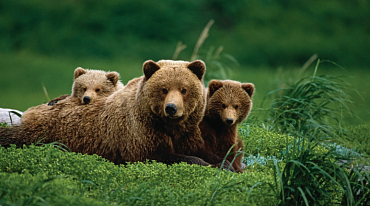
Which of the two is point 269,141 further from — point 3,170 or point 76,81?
point 3,170

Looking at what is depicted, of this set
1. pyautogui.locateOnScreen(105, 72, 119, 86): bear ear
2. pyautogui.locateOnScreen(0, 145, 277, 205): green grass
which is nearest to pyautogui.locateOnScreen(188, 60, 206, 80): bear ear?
pyautogui.locateOnScreen(0, 145, 277, 205): green grass

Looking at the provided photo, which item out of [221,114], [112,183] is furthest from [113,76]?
[112,183]

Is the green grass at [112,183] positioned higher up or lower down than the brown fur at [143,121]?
lower down

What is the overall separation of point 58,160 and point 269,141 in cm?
302

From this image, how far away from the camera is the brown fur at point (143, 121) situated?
433cm

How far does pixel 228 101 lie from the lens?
490 centimetres

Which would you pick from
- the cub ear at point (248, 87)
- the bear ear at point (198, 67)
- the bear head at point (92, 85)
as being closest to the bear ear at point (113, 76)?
the bear head at point (92, 85)

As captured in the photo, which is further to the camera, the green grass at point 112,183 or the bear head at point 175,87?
the bear head at point 175,87

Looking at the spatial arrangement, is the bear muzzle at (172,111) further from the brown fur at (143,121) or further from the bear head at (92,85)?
the bear head at (92,85)

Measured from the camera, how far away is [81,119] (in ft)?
16.3

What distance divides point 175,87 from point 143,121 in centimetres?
55

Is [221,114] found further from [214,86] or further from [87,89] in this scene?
[87,89]

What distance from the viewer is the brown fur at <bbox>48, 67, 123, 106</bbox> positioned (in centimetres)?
513

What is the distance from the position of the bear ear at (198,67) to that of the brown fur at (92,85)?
4.24 feet
